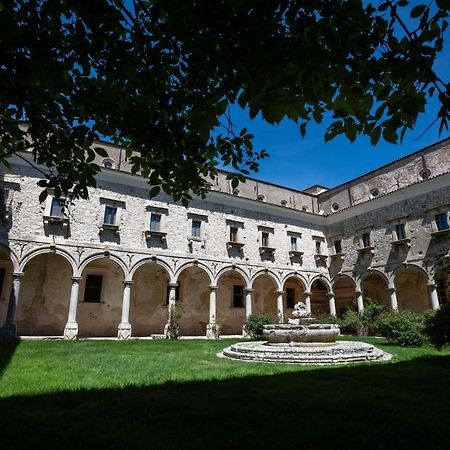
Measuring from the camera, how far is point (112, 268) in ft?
68.4

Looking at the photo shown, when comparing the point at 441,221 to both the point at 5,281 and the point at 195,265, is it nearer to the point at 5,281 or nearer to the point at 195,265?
the point at 195,265

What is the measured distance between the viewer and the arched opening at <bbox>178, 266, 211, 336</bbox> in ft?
73.8

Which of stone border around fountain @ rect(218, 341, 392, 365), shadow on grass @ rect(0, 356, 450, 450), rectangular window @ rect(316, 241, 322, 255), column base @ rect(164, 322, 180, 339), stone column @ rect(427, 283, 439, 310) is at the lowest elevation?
shadow on grass @ rect(0, 356, 450, 450)

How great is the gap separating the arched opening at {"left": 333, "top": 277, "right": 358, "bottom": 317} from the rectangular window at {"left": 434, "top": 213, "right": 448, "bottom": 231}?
25.9ft

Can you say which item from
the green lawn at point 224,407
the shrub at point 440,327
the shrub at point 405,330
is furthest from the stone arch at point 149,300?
the shrub at point 440,327

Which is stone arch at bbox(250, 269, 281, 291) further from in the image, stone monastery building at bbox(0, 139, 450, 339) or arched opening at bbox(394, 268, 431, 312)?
arched opening at bbox(394, 268, 431, 312)

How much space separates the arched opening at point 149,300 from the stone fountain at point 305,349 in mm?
11604

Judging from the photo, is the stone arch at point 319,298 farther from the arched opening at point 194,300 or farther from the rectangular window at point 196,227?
the rectangular window at point 196,227

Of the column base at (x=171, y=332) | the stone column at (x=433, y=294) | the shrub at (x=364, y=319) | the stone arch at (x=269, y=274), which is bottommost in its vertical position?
the column base at (x=171, y=332)

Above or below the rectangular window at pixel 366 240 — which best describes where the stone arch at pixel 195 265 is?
below

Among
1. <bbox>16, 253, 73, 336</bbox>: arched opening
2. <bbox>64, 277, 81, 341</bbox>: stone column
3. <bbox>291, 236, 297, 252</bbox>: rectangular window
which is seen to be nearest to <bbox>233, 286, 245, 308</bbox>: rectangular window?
<bbox>291, 236, 297, 252</bbox>: rectangular window

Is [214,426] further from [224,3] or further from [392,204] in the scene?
[392,204]

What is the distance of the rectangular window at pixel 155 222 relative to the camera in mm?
20177

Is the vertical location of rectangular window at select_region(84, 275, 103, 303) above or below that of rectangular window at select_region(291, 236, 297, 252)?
below
